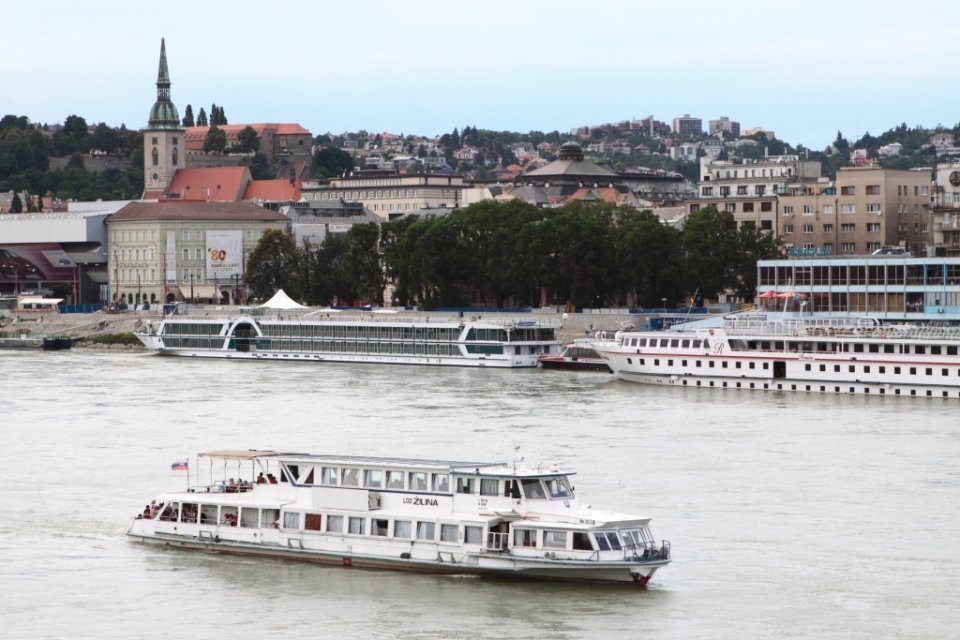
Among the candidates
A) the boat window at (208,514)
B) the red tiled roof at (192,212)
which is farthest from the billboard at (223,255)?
the boat window at (208,514)

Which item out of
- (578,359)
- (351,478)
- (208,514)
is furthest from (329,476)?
(578,359)

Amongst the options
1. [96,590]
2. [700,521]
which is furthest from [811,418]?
[96,590]

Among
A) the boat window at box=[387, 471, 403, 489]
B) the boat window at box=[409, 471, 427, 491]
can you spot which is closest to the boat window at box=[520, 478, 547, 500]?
the boat window at box=[409, 471, 427, 491]

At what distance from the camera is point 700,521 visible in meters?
Result: 38.5

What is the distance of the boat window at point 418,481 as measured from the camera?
35.7m

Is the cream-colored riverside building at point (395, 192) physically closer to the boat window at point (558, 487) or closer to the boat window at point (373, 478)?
the boat window at point (373, 478)

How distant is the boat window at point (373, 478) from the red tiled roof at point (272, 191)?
135996mm

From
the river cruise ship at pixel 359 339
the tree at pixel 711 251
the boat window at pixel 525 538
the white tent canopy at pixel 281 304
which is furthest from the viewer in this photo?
the white tent canopy at pixel 281 304

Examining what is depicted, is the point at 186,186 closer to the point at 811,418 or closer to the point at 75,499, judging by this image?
the point at 811,418

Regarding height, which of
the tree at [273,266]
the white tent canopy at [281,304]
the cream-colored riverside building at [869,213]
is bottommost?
the white tent canopy at [281,304]

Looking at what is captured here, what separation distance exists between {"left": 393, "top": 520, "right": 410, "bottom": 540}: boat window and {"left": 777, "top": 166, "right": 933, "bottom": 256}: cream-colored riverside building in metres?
73.6

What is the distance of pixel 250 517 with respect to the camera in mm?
36938

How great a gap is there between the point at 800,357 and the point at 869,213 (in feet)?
126

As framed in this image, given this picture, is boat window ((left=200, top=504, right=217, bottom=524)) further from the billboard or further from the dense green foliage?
the billboard
